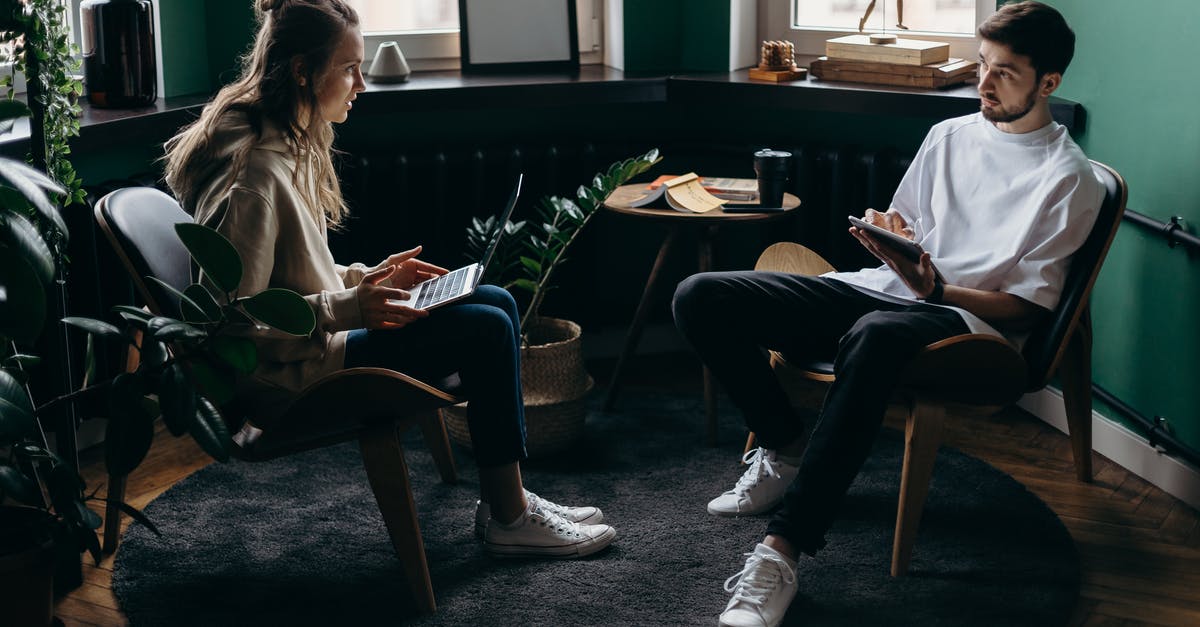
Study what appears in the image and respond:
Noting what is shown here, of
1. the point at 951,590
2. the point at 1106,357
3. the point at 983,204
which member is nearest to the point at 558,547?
the point at 951,590

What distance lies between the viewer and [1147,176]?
2.71 meters

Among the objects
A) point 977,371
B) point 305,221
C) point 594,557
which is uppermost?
point 305,221

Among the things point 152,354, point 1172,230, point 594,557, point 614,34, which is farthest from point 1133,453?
point 152,354

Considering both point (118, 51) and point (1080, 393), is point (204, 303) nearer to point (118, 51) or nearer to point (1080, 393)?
point (118, 51)

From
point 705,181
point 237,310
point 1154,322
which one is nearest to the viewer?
point 237,310

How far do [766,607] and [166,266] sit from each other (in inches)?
48.9

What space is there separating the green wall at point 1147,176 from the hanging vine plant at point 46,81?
2.23 metres

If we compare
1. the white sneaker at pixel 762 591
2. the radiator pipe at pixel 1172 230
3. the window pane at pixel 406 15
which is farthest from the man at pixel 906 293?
the window pane at pixel 406 15

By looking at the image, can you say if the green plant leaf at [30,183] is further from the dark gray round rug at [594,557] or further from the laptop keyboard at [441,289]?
the dark gray round rug at [594,557]

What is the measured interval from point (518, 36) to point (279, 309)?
5.95ft

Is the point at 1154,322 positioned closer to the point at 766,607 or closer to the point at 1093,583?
the point at 1093,583

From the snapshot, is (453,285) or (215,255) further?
(453,285)

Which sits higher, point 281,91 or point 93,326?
point 281,91

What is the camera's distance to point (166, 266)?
2.19 metres
